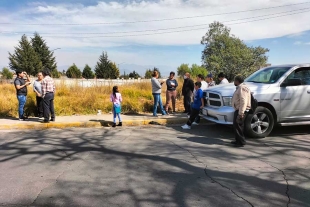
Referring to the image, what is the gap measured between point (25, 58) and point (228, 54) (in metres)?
51.2

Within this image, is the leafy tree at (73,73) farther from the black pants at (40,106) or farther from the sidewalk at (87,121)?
the sidewalk at (87,121)

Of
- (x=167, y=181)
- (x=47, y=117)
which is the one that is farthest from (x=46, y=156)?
(x=47, y=117)

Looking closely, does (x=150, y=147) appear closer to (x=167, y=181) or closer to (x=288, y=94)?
(x=167, y=181)

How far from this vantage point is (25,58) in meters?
61.9

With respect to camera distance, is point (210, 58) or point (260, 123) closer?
point (260, 123)

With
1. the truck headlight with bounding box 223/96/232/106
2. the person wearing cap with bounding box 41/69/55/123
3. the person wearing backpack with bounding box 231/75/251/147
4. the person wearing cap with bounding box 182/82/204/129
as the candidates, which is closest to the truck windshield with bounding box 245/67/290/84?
the truck headlight with bounding box 223/96/232/106

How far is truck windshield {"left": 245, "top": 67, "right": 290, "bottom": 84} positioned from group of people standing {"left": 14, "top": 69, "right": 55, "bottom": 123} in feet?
20.6

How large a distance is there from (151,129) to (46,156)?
3603 millimetres

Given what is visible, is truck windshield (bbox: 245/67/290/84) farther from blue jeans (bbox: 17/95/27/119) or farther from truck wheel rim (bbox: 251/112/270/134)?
blue jeans (bbox: 17/95/27/119)

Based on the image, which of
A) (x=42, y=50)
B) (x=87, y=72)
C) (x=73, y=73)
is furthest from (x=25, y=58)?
(x=73, y=73)

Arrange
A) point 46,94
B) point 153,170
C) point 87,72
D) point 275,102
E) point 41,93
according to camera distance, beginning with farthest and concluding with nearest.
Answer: point 87,72, point 41,93, point 46,94, point 275,102, point 153,170

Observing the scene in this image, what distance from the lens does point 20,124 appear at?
855 centimetres

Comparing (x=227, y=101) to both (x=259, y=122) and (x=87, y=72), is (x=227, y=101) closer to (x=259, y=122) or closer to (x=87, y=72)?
(x=259, y=122)

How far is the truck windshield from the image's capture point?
24.1 ft
